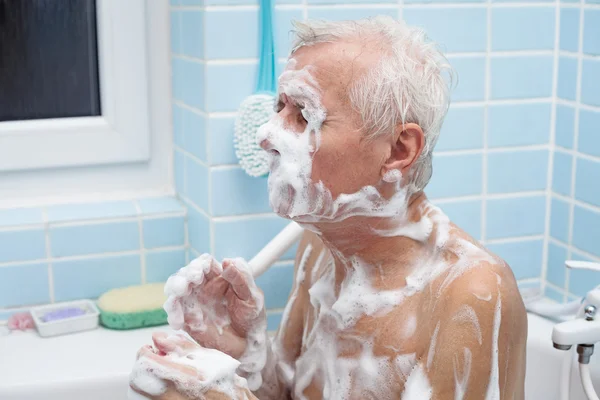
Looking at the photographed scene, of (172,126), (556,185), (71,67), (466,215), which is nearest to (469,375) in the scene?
(466,215)

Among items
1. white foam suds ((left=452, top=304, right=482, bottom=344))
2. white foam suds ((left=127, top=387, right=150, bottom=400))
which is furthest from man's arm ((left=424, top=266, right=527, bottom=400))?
white foam suds ((left=127, top=387, right=150, bottom=400))

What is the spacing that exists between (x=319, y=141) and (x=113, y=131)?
0.72 m

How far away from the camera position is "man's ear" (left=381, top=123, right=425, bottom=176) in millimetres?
1066

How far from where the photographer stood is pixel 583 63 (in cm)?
158

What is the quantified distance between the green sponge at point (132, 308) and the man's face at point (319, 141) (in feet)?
1.81

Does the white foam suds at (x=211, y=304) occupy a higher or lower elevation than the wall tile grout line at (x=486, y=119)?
lower

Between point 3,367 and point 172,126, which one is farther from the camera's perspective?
point 172,126

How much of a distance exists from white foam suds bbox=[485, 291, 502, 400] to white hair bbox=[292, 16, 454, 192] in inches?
7.9

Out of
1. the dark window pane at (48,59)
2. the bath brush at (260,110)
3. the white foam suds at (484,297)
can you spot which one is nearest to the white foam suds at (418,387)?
the white foam suds at (484,297)

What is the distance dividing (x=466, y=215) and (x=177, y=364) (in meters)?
0.78

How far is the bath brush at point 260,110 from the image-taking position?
1402 millimetres

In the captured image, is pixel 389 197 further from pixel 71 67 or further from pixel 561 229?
pixel 71 67

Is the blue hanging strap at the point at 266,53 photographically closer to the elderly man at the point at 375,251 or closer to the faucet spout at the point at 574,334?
A: the elderly man at the point at 375,251

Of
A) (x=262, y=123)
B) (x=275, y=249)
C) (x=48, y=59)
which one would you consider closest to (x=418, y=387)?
(x=275, y=249)
